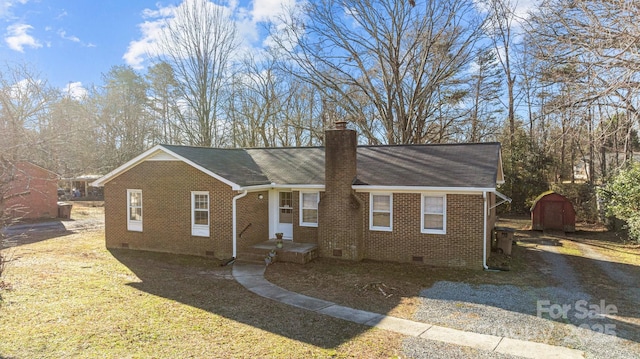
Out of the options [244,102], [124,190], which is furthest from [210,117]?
[124,190]

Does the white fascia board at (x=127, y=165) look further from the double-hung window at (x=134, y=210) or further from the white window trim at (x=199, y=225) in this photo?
the white window trim at (x=199, y=225)

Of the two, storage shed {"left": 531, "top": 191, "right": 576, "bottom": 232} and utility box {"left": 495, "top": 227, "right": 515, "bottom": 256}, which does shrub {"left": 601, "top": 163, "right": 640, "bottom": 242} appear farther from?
utility box {"left": 495, "top": 227, "right": 515, "bottom": 256}

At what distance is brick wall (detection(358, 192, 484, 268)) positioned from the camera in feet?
39.0

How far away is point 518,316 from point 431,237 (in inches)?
181

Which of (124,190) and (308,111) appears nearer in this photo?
(124,190)

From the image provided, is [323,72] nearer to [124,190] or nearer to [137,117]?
[124,190]


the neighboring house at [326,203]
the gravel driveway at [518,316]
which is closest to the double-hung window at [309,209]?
the neighboring house at [326,203]

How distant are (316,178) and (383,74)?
14549mm

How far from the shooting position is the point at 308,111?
112ft

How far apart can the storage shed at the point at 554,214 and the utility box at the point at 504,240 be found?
784 cm

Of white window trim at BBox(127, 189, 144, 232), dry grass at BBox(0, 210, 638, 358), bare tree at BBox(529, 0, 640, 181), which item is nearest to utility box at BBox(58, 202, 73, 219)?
dry grass at BBox(0, 210, 638, 358)

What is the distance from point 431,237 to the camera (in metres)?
12.5

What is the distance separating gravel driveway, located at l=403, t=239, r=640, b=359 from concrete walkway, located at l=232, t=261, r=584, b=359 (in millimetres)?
240

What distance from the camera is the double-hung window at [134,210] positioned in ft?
49.2
